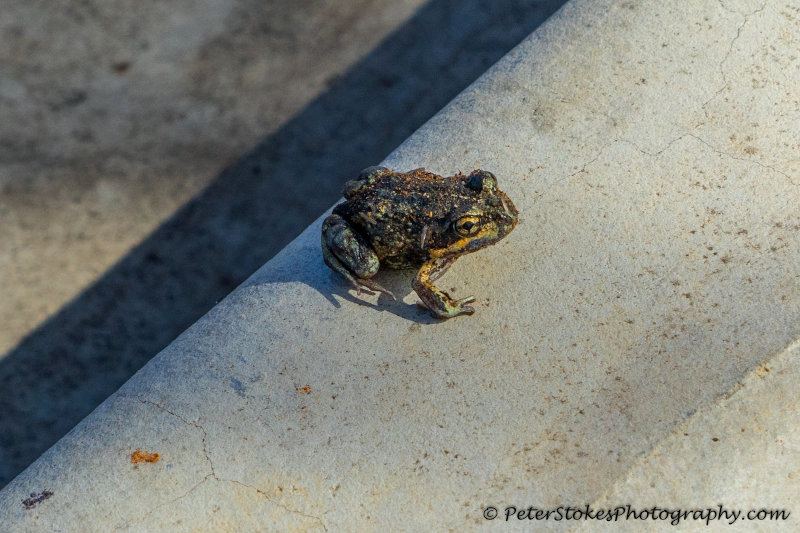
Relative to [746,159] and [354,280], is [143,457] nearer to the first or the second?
[354,280]

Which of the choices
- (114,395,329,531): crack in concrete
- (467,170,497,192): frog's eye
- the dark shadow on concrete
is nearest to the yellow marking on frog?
(467,170,497,192): frog's eye

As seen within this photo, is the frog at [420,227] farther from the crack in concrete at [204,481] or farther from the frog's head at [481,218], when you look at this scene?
the crack in concrete at [204,481]

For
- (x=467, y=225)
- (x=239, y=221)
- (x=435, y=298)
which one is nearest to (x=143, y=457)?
(x=435, y=298)

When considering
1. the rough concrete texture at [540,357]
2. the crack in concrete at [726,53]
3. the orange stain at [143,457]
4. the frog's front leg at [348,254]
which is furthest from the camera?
the crack in concrete at [726,53]

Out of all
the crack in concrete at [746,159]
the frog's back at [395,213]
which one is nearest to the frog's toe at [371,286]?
the frog's back at [395,213]

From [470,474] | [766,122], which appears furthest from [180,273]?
[766,122]

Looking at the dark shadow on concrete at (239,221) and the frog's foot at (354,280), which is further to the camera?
the dark shadow on concrete at (239,221)

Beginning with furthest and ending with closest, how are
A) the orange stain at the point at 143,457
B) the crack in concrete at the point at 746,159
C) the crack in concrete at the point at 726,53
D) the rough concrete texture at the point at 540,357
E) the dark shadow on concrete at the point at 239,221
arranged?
the dark shadow on concrete at the point at 239,221 → the crack in concrete at the point at 726,53 → the crack in concrete at the point at 746,159 → the orange stain at the point at 143,457 → the rough concrete texture at the point at 540,357
